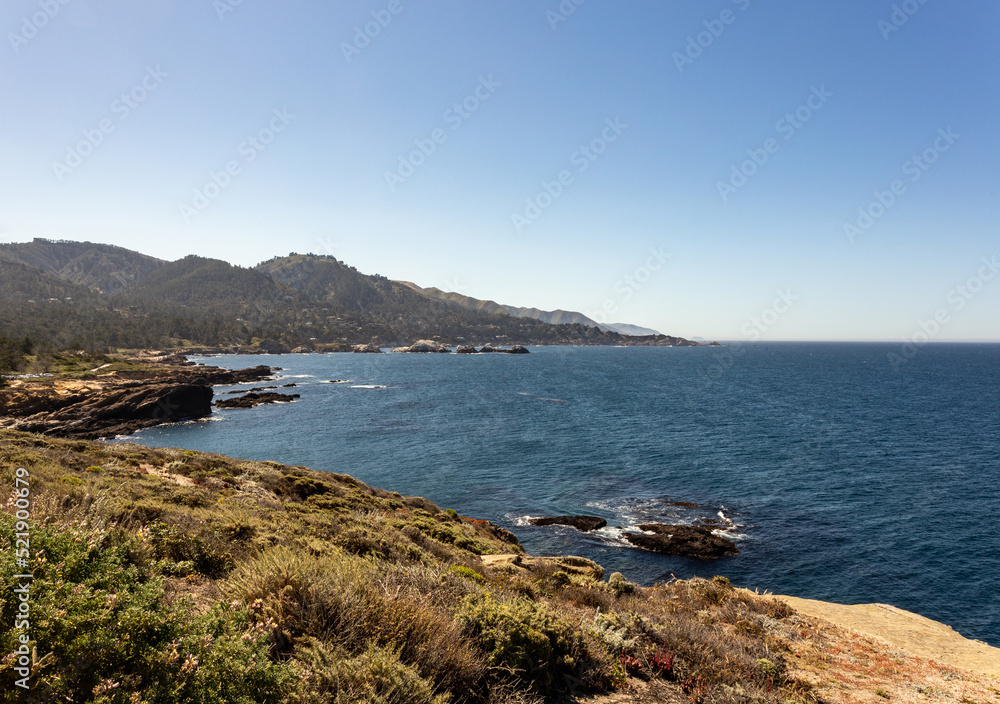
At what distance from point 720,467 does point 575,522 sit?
19813mm

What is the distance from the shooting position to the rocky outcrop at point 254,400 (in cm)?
7125

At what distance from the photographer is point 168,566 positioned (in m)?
7.03

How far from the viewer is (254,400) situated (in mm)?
73688

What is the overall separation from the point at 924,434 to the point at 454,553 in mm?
66039

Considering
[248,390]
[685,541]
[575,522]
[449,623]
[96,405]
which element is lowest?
[575,522]

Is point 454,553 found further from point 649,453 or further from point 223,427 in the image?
point 223,427

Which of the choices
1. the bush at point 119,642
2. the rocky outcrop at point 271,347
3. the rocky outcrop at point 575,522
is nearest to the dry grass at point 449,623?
the bush at point 119,642

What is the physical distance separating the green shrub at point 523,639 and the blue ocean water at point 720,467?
1886cm

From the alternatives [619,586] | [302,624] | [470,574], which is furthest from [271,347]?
[302,624]

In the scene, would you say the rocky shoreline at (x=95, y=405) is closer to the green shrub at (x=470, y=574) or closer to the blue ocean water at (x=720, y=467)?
the blue ocean water at (x=720, y=467)

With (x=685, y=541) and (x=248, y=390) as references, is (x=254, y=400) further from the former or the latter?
(x=685, y=541)

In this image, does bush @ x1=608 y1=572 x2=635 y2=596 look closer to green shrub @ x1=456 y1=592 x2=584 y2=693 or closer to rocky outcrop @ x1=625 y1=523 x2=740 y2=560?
green shrub @ x1=456 y1=592 x2=584 y2=693

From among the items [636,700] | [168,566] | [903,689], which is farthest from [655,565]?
[168,566]

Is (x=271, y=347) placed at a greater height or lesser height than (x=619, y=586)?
greater
